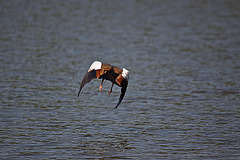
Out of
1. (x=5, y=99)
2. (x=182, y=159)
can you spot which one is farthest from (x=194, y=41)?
(x=182, y=159)

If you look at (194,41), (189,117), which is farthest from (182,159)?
(194,41)

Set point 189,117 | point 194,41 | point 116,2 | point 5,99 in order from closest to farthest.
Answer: point 189,117, point 5,99, point 194,41, point 116,2

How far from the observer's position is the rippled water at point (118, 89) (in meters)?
12.0

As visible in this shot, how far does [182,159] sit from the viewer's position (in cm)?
1105

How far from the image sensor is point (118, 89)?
60.2 ft

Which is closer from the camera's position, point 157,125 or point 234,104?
point 157,125

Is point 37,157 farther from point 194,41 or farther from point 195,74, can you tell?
point 194,41

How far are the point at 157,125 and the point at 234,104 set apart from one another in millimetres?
3625

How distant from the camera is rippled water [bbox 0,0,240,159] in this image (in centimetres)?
1201

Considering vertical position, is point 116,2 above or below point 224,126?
above

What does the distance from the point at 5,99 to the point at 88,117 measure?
3.18 metres

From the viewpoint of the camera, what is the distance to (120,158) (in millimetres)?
11094

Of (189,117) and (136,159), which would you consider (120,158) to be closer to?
(136,159)

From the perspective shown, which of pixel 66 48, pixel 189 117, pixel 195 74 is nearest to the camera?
pixel 189 117
